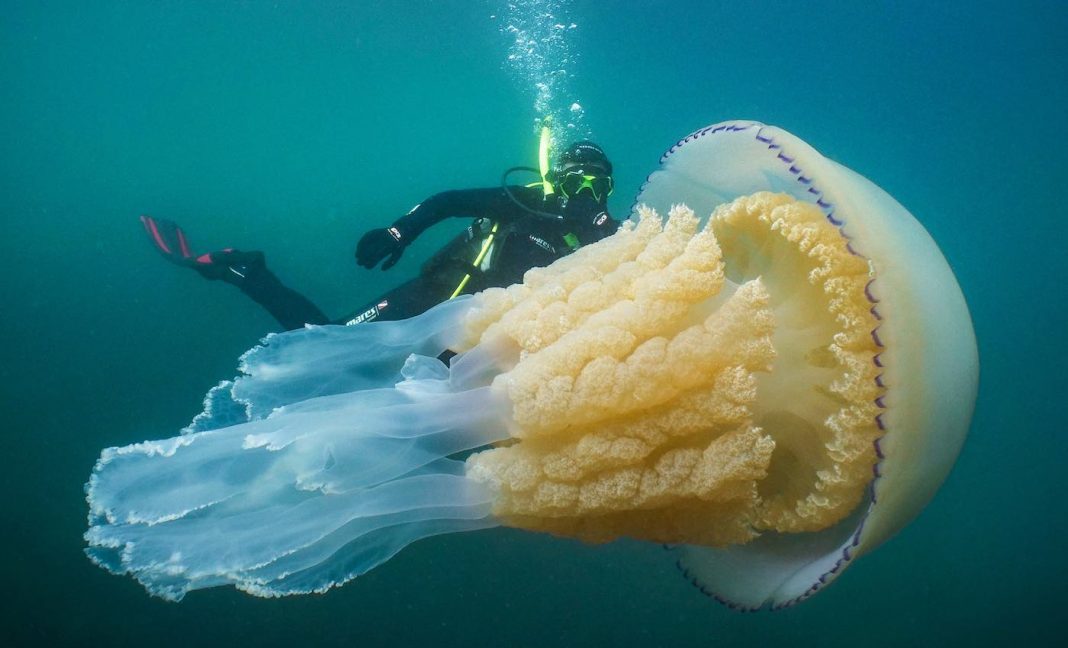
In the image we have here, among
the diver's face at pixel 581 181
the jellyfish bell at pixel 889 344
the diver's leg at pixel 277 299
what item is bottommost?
the jellyfish bell at pixel 889 344

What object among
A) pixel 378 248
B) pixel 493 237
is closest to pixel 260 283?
pixel 378 248

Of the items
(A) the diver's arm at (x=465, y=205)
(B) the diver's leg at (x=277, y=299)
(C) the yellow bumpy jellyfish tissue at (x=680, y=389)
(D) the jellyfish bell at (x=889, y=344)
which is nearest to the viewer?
(D) the jellyfish bell at (x=889, y=344)

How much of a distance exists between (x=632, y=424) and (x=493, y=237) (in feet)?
10.8

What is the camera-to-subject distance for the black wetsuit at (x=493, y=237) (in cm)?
464

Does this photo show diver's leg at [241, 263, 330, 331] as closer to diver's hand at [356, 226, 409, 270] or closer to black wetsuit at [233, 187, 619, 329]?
black wetsuit at [233, 187, 619, 329]

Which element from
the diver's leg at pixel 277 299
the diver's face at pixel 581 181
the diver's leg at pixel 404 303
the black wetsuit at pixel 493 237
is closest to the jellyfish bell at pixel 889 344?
the black wetsuit at pixel 493 237

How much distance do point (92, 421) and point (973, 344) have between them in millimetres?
14452

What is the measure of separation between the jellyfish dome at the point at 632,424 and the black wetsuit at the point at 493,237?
269 cm

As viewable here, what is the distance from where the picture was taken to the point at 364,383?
7.14 ft

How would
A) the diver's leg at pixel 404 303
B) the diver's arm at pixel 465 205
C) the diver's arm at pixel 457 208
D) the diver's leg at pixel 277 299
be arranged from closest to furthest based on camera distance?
the diver's arm at pixel 457 208, the diver's arm at pixel 465 205, the diver's leg at pixel 404 303, the diver's leg at pixel 277 299

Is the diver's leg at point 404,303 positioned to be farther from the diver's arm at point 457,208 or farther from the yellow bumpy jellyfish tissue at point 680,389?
the yellow bumpy jellyfish tissue at point 680,389

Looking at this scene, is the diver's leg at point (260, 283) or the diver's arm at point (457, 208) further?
the diver's leg at point (260, 283)

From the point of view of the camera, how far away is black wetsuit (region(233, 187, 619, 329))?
4637mm

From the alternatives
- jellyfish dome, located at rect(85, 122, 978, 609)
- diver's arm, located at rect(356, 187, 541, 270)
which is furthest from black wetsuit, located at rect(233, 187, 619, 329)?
jellyfish dome, located at rect(85, 122, 978, 609)
